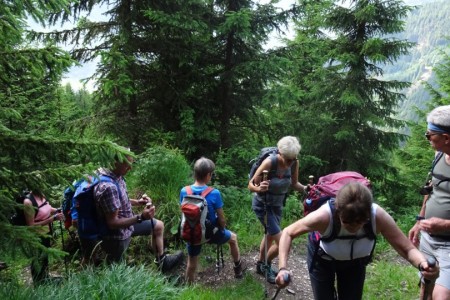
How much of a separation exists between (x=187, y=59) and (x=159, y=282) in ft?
21.0

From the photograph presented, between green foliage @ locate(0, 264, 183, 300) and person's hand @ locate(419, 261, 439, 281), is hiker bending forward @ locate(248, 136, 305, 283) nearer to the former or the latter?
green foliage @ locate(0, 264, 183, 300)

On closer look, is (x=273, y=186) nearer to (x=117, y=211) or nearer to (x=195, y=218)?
(x=195, y=218)

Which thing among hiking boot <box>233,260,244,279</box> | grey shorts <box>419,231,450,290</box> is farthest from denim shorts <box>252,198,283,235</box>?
grey shorts <box>419,231,450,290</box>

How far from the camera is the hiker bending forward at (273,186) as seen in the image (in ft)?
16.2

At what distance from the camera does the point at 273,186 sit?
515 centimetres

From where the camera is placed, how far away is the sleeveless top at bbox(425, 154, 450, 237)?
3.52m

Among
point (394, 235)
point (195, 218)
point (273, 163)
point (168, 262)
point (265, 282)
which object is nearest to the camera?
point (394, 235)

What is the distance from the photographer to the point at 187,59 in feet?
29.6

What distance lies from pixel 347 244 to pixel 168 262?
10.4ft

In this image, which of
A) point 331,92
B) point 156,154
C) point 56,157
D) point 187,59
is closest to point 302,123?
point 331,92

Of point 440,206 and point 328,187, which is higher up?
point 328,187

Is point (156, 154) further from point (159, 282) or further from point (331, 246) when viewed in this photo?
point (331, 246)

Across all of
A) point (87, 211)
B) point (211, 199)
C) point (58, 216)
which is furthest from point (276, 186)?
point (58, 216)

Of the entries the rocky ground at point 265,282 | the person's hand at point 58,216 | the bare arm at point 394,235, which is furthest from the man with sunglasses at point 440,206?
the person's hand at point 58,216
